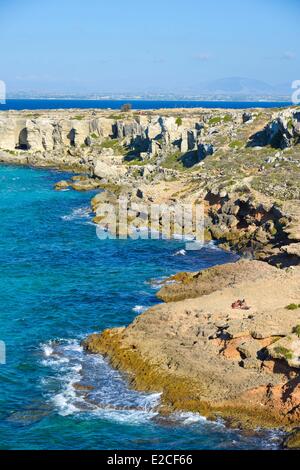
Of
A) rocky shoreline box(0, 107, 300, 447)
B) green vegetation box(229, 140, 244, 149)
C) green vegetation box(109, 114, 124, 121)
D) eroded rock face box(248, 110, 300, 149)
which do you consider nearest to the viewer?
rocky shoreline box(0, 107, 300, 447)

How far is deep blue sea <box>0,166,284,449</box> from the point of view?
23.7 m

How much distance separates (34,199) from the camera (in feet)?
242

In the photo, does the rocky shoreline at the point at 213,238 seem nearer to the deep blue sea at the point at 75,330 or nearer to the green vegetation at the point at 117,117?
the deep blue sea at the point at 75,330

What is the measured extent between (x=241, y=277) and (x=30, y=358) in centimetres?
1481

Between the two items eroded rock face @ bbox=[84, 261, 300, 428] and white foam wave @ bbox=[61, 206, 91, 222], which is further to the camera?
white foam wave @ bbox=[61, 206, 91, 222]

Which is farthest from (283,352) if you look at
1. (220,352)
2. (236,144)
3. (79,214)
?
(236,144)

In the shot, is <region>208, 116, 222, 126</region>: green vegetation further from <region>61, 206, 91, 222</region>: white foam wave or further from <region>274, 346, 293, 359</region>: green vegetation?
<region>274, 346, 293, 359</region>: green vegetation

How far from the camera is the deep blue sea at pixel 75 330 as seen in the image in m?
23.7

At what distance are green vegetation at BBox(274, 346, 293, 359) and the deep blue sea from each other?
405 centimetres

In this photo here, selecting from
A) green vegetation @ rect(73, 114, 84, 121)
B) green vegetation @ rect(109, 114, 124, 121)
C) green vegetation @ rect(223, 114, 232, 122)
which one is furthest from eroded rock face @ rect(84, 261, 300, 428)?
green vegetation @ rect(73, 114, 84, 121)

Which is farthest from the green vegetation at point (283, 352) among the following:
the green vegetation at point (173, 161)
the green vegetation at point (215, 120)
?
the green vegetation at point (215, 120)

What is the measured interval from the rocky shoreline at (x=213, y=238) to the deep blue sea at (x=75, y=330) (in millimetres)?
1344

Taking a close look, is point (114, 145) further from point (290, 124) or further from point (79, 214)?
point (79, 214)
